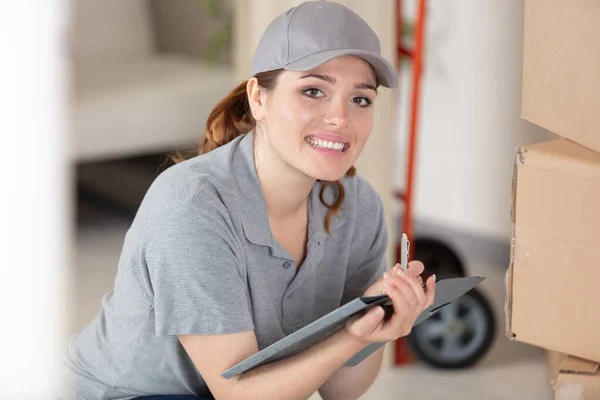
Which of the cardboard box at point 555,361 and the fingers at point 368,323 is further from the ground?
the fingers at point 368,323

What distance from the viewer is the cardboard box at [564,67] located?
3.52 feet

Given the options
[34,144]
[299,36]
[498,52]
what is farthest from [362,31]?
[498,52]

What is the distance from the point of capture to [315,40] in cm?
103

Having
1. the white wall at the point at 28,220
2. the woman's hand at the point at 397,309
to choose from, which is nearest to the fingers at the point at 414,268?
the woman's hand at the point at 397,309

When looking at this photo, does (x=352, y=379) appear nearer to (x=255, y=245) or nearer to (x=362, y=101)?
(x=255, y=245)

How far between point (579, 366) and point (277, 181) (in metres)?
0.45

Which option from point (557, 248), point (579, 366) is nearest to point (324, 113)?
point (557, 248)

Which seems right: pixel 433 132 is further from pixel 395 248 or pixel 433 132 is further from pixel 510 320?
pixel 510 320

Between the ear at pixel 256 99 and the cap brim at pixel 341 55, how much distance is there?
0.05 meters

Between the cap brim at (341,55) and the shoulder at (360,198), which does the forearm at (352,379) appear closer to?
the shoulder at (360,198)

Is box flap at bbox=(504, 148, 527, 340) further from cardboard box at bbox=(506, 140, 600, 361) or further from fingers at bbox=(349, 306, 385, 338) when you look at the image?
fingers at bbox=(349, 306, 385, 338)

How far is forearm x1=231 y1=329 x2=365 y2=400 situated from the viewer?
1.05 meters

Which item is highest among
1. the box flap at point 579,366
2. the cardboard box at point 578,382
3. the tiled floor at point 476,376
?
the box flap at point 579,366

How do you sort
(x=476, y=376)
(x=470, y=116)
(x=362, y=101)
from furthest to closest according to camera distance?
1. (x=470, y=116)
2. (x=476, y=376)
3. (x=362, y=101)
